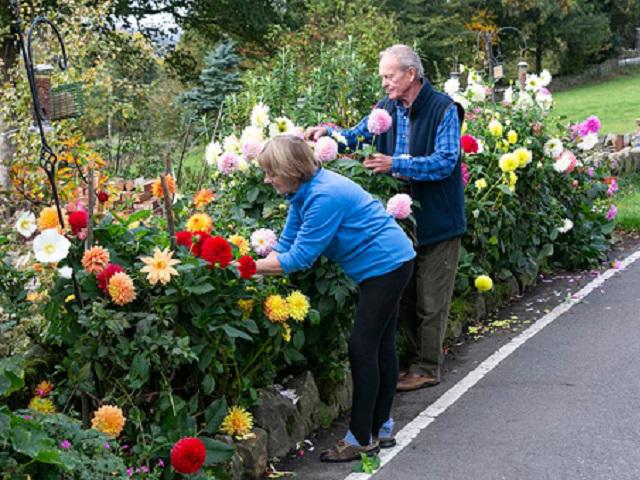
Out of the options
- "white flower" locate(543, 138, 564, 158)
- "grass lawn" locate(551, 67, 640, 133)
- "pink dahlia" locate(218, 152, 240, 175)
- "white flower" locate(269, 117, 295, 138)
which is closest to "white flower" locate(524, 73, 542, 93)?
"white flower" locate(543, 138, 564, 158)

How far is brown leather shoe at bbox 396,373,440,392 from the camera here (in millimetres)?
5629

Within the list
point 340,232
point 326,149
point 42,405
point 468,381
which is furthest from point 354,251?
point 468,381

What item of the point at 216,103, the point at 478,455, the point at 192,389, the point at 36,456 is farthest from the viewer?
the point at 216,103

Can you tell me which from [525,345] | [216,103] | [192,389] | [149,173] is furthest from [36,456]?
[216,103]

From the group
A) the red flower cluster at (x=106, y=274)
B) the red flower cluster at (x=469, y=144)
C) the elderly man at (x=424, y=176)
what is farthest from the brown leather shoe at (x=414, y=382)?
the red flower cluster at (x=106, y=274)

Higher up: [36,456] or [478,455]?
[36,456]

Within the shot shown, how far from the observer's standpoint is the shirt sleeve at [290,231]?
4352 mm

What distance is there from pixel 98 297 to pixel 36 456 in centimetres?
110

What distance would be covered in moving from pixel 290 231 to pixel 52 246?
3.85 ft

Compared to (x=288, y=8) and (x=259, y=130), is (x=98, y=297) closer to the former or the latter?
(x=259, y=130)

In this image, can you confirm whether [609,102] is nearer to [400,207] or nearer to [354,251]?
[400,207]

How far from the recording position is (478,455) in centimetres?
460

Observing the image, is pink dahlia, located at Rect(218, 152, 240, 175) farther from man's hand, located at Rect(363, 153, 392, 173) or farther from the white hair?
the white hair

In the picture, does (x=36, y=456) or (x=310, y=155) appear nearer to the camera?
(x=36, y=456)
